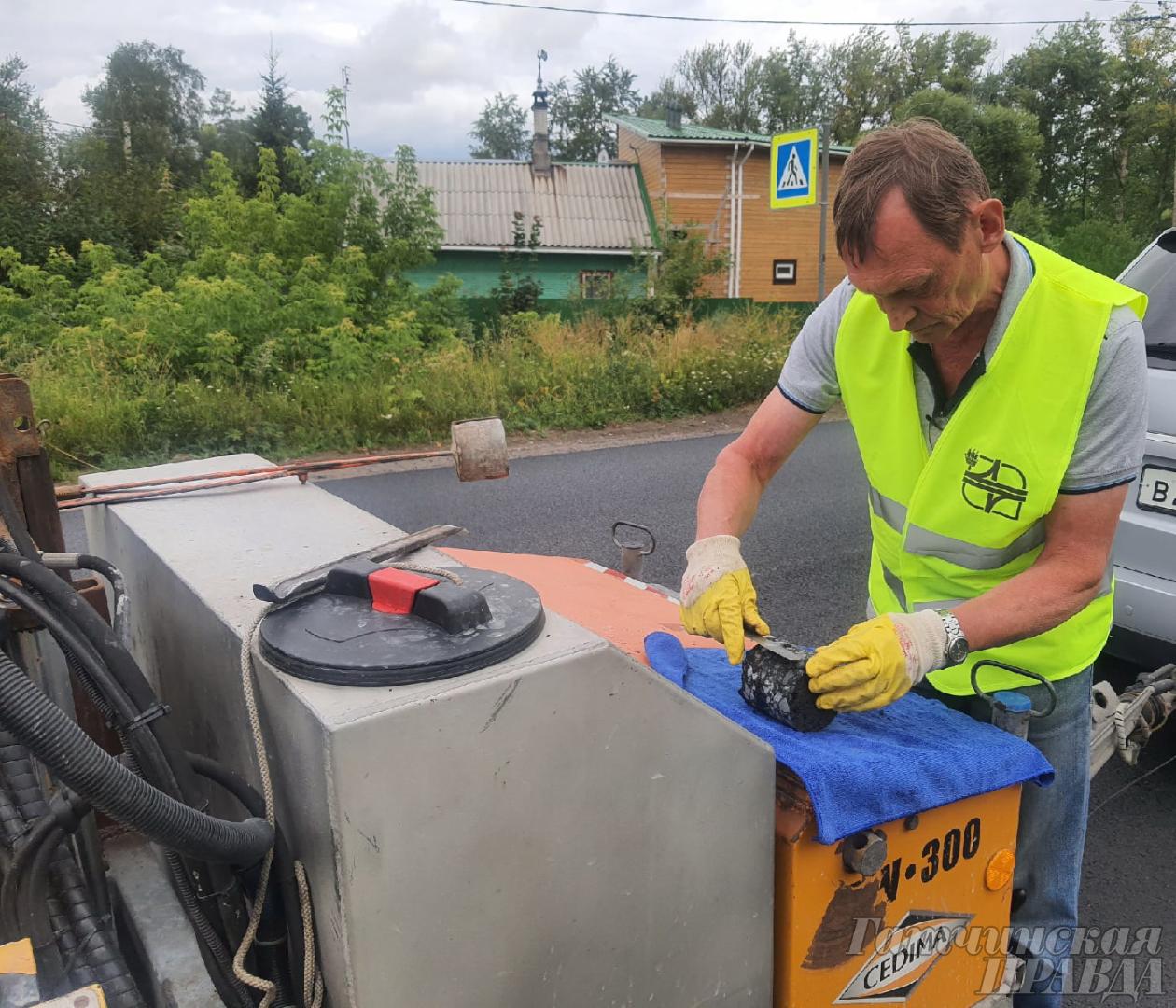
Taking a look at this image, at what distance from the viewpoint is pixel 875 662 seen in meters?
1.58

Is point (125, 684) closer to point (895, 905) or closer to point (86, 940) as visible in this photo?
point (86, 940)

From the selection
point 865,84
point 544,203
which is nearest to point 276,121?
point 544,203

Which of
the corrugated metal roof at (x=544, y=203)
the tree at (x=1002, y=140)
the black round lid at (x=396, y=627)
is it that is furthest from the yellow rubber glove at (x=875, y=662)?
the tree at (x=1002, y=140)

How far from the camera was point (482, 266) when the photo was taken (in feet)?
82.5

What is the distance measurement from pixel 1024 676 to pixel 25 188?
23068mm

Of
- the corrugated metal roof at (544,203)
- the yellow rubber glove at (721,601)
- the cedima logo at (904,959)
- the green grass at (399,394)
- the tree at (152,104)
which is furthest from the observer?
the tree at (152,104)

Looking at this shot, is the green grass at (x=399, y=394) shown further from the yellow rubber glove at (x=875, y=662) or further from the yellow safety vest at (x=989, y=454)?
the yellow rubber glove at (x=875, y=662)

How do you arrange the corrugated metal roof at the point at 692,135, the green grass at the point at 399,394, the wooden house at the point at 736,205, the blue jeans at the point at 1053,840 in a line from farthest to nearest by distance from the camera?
the wooden house at the point at 736,205 < the corrugated metal roof at the point at 692,135 < the green grass at the point at 399,394 < the blue jeans at the point at 1053,840

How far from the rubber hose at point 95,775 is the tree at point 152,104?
41897 millimetres

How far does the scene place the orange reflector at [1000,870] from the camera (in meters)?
1.73

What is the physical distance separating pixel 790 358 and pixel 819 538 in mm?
4006

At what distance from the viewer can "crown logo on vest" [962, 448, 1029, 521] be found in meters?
1.74

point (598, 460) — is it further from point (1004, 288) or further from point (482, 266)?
point (482, 266)

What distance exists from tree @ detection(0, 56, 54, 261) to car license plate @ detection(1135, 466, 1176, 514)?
17.7 metres
